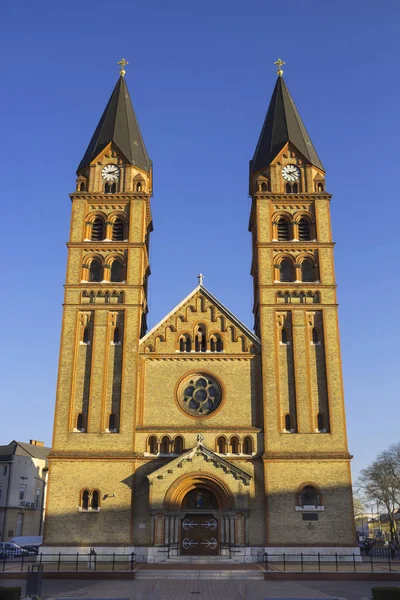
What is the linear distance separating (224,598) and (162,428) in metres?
17.6

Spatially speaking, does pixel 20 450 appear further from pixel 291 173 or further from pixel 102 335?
pixel 291 173

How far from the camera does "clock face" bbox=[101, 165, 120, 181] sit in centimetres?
4694

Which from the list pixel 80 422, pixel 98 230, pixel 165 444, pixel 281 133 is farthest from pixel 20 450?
pixel 281 133

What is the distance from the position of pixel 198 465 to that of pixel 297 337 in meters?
11.2

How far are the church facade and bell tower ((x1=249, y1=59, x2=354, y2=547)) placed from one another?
97 mm

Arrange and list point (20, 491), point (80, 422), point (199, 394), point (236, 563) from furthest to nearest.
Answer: point (20, 491), point (199, 394), point (80, 422), point (236, 563)

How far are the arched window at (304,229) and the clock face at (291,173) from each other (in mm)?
3642

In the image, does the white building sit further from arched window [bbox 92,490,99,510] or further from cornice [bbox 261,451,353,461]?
cornice [bbox 261,451,353,461]

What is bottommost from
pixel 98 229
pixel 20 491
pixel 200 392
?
pixel 20 491

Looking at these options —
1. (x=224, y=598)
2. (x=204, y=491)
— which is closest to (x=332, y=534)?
(x=204, y=491)

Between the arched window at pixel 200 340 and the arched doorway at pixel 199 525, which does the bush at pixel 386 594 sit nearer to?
the arched doorway at pixel 199 525

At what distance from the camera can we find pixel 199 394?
40.5 metres

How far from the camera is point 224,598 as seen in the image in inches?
878

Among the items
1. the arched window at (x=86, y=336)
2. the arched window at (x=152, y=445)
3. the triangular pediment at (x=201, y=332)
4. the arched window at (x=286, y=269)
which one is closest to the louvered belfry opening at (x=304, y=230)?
the arched window at (x=286, y=269)
